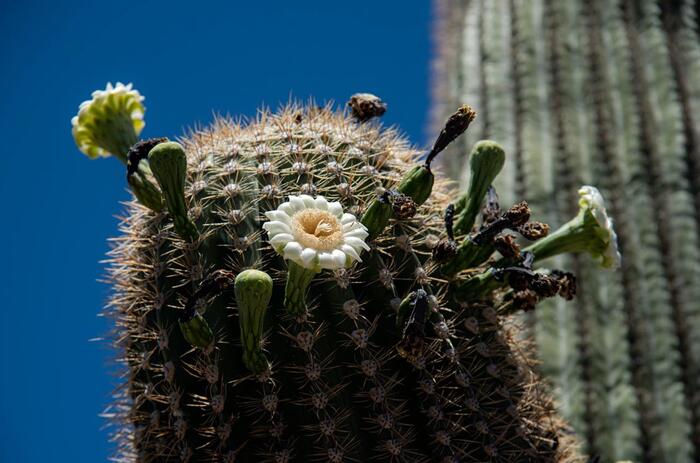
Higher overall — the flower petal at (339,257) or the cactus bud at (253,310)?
the flower petal at (339,257)

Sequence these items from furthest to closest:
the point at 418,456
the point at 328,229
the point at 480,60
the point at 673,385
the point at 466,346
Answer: the point at 480,60 < the point at 673,385 < the point at 466,346 < the point at 418,456 < the point at 328,229

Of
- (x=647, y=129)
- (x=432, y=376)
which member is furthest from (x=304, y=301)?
(x=647, y=129)

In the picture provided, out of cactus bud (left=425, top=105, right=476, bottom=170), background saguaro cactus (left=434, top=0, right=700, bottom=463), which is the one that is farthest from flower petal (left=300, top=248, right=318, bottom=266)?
background saguaro cactus (left=434, top=0, right=700, bottom=463)

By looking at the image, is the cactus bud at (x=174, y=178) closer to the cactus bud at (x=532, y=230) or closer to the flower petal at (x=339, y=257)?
the flower petal at (x=339, y=257)

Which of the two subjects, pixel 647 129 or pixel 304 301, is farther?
pixel 647 129

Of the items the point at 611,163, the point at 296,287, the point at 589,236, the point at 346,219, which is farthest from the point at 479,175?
the point at 611,163

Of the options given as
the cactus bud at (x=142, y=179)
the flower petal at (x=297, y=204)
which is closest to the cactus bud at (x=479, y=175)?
the flower petal at (x=297, y=204)

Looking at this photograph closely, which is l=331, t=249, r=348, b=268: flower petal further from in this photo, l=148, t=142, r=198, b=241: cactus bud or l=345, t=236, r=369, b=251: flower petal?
l=148, t=142, r=198, b=241: cactus bud

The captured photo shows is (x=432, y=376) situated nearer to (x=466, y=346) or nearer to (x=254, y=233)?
(x=466, y=346)
